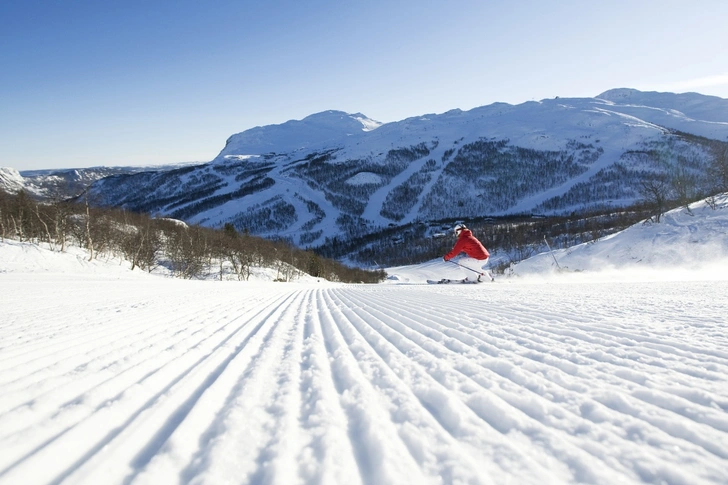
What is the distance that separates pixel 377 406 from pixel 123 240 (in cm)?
5770

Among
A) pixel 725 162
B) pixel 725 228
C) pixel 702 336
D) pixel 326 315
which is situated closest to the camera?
pixel 702 336

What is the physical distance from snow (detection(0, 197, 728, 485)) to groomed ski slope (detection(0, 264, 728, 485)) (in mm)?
12

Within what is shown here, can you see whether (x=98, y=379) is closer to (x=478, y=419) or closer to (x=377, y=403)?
(x=377, y=403)

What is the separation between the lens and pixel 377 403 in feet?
7.93

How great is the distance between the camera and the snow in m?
1.63

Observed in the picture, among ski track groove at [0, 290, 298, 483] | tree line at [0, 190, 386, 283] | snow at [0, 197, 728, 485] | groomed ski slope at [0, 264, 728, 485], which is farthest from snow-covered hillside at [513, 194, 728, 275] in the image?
tree line at [0, 190, 386, 283]

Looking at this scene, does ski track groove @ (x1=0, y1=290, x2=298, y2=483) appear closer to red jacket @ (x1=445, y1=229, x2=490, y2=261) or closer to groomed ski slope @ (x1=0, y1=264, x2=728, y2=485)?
groomed ski slope @ (x1=0, y1=264, x2=728, y2=485)

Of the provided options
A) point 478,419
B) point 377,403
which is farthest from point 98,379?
point 478,419

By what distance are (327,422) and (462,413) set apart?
849 mm

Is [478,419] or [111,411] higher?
[111,411]

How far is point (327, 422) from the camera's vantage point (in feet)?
7.04

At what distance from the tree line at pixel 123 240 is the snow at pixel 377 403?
124 feet

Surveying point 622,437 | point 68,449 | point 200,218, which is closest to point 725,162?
point 622,437

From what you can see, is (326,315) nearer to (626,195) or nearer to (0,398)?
(0,398)
